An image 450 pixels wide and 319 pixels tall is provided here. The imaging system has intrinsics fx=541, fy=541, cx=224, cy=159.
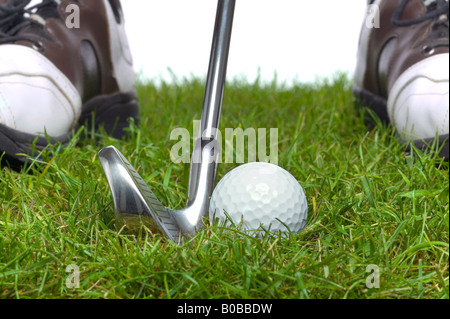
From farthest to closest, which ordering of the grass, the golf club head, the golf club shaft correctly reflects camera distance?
1. the golf club shaft
2. the golf club head
3. the grass

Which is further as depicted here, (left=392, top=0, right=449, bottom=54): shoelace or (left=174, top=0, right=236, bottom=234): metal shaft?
(left=392, top=0, right=449, bottom=54): shoelace

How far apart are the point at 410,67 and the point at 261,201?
3.51 ft

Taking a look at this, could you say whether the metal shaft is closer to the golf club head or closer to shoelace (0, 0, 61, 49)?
the golf club head

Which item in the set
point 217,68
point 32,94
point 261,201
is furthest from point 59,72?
point 261,201

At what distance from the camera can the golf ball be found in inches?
55.8

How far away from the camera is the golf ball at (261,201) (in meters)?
1.42

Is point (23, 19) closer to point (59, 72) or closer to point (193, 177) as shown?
point (59, 72)

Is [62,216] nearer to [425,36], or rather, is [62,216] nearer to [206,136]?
[206,136]

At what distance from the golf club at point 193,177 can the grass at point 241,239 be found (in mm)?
60

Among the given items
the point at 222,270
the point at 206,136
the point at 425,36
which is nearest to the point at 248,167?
the point at 206,136

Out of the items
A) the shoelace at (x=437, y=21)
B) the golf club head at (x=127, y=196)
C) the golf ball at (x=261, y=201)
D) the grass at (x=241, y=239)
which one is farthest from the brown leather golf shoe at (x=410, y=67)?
the golf club head at (x=127, y=196)

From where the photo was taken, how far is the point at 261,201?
4.67ft

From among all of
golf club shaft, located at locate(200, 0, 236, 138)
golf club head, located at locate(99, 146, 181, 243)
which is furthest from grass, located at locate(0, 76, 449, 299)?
golf club shaft, located at locate(200, 0, 236, 138)

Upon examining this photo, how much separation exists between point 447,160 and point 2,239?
149 centimetres
